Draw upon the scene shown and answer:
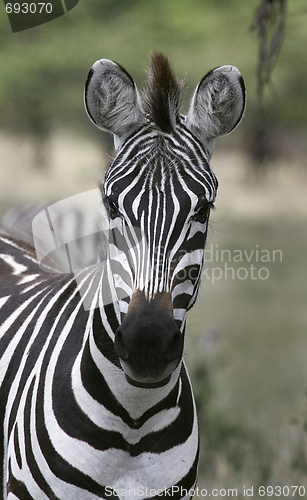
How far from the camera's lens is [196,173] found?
2.19m

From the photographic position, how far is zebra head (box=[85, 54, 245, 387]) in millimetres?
1863

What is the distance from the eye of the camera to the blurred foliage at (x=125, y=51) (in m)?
8.72

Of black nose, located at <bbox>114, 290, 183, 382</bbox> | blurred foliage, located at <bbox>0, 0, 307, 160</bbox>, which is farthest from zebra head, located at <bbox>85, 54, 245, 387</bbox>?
blurred foliage, located at <bbox>0, 0, 307, 160</bbox>

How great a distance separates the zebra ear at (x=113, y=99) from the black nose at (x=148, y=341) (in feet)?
3.20

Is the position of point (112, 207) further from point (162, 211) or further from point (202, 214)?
point (202, 214)

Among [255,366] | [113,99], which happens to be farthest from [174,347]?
[255,366]

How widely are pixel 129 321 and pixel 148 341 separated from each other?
0.11 metres

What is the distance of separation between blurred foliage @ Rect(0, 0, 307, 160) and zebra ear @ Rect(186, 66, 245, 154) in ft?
21.0

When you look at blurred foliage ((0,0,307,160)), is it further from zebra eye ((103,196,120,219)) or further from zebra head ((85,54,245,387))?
zebra eye ((103,196,120,219))

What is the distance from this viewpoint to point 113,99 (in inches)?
92.7

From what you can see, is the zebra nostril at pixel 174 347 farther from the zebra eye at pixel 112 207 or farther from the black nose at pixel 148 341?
the zebra eye at pixel 112 207

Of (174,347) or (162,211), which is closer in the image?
(174,347)

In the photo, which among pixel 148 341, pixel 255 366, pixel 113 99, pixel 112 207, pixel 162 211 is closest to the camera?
pixel 148 341

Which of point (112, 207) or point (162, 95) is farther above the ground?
point (162, 95)
